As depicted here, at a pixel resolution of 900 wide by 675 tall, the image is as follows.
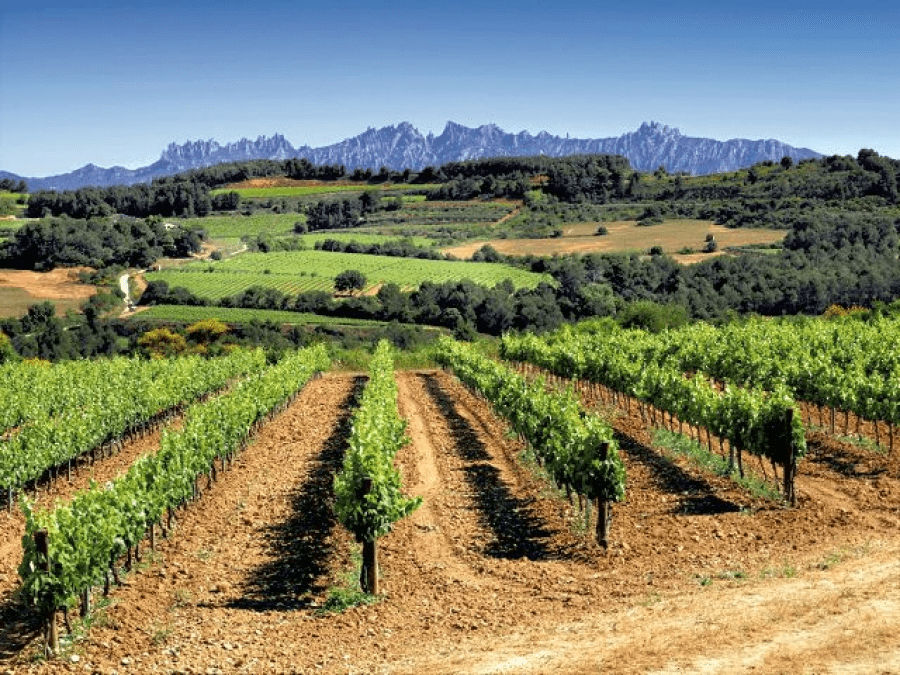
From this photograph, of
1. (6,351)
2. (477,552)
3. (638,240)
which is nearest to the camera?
(477,552)

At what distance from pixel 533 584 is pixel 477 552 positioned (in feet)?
8.20

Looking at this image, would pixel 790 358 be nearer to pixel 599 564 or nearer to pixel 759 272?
pixel 599 564

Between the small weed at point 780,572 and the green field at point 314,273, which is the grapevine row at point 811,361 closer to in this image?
the small weed at point 780,572

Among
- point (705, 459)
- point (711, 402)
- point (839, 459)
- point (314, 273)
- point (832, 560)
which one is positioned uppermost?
point (314, 273)

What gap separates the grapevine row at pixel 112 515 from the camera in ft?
45.9

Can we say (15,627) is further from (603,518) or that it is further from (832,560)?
(832,560)

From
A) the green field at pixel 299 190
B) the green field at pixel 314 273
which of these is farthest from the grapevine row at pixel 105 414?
the green field at pixel 299 190

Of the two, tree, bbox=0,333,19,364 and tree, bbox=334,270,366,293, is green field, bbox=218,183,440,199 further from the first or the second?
tree, bbox=0,333,19,364

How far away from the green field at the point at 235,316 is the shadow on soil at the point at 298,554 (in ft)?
225

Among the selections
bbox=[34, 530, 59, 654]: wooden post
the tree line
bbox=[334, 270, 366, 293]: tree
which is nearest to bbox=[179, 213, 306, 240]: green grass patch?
the tree line

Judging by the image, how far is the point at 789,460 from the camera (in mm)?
20250

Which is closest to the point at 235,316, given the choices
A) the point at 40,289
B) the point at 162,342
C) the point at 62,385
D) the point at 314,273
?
the point at 162,342

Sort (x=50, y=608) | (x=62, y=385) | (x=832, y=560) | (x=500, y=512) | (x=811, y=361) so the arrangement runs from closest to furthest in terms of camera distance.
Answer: (x=50, y=608), (x=832, y=560), (x=500, y=512), (x=811, y=361), (x=62, y=385)

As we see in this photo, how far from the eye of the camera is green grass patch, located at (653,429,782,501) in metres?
21.5
